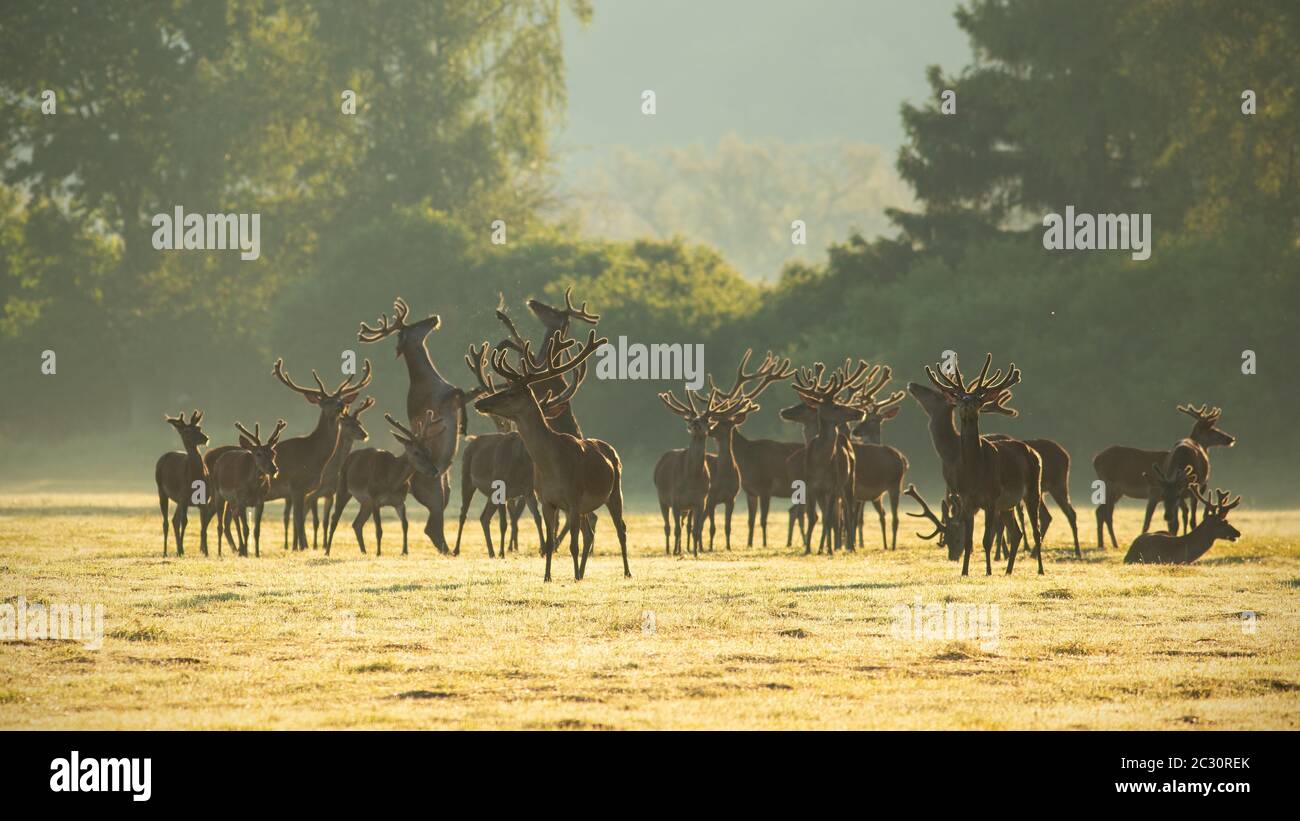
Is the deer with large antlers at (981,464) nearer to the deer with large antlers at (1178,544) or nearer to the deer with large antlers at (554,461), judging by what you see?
the deer with large antlers at (1178,544)

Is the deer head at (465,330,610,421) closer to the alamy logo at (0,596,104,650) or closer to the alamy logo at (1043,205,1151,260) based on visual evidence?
the alamy logo at (0,596,104,650)

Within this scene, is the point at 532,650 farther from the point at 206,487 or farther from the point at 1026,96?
the point at 1026,96

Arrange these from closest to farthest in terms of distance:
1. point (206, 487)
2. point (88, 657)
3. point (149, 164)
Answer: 1. point (88, 657)
2. point (206, 487)
3. point (149, 164)

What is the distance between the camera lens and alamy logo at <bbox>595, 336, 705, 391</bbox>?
165 feet

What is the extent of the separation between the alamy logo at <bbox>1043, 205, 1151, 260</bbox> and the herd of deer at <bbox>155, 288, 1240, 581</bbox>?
77.1 feet

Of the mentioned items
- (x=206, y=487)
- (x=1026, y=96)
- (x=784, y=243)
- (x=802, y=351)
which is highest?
(x=784, y=243)

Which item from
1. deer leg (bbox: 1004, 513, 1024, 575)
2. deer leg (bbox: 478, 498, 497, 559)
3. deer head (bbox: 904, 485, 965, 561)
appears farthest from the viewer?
deer leg (bbox: 478, 498, 497, 559)

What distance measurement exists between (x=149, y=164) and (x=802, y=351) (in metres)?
29.8

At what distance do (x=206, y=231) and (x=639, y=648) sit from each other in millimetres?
57068

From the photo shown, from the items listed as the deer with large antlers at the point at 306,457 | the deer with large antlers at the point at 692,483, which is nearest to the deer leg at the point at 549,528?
the deer with large antlers at the point at 692,483

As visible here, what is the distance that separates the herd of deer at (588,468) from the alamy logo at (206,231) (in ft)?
135

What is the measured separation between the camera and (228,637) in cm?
1288
